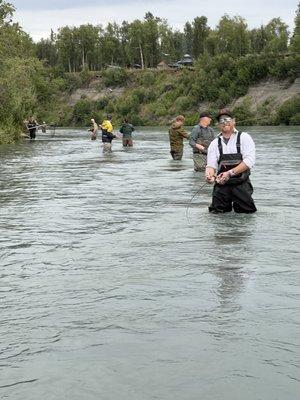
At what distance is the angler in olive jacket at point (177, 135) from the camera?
22156 mm

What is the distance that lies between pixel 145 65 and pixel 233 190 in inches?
5605

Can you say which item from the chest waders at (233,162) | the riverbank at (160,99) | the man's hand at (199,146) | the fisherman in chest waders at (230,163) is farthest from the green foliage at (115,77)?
the chest waders at (233,162)

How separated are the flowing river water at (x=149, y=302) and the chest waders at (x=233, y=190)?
21cm

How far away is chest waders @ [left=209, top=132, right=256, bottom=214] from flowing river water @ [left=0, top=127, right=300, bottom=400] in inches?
8.1

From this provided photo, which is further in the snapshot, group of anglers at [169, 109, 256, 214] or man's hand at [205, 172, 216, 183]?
man's hand at [205, 172, 216, 183]

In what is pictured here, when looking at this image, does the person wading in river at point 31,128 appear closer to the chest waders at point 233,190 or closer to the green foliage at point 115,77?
the chest waders at point 233,190

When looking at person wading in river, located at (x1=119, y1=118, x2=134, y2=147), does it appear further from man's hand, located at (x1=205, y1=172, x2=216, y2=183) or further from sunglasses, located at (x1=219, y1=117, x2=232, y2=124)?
sunglasses, located at (x1=219, y1=117, x2=232, y2=124)

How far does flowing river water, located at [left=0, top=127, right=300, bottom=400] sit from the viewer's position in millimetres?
4777

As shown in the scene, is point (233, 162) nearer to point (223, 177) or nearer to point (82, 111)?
point (223, 177)

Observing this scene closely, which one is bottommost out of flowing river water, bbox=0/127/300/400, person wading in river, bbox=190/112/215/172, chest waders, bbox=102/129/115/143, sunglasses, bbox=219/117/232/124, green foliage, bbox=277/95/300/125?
green foliage, bbox=277/95/300/125

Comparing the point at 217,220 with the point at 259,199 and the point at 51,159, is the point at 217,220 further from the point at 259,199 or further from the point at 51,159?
the point at 51,159

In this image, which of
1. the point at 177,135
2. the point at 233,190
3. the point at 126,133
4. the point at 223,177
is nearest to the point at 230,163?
the point at 223,177

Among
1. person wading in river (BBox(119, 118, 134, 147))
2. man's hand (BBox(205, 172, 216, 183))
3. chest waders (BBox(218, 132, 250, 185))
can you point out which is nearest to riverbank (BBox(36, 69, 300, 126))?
person wading in river (BBox(119, 118, 134, 147))

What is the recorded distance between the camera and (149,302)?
6578mm
